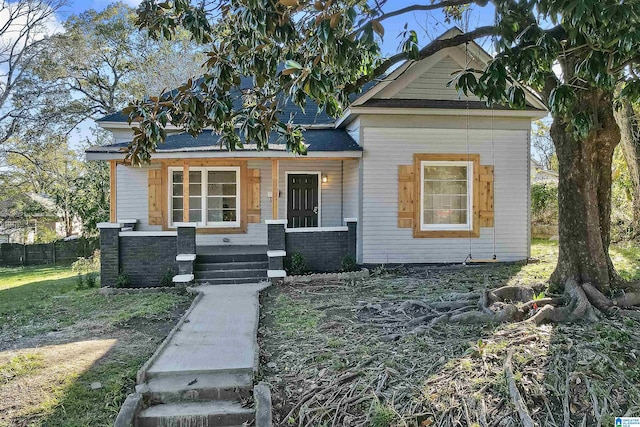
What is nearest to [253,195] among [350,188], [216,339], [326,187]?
[326,187]

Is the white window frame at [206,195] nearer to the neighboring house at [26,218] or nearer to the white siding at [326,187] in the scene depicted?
the white siding at [326,187]

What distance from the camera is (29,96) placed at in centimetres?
2109

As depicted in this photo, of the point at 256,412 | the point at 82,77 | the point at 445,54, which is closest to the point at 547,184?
the point at 445,54

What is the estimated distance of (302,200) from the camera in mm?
12164

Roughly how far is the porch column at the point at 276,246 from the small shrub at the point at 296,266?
0.83 ft

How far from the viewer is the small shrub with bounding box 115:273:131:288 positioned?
9312 millimetres

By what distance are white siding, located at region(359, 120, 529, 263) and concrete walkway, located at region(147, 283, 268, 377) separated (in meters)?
3.67

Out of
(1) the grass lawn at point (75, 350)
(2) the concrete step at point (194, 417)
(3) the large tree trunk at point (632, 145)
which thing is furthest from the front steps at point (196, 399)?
(3) the large tree trunk at point (632, 145)

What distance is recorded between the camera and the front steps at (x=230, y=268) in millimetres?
9484

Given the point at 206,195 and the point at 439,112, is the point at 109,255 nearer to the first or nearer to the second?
the point at 206,195

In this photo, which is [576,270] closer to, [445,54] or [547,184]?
[445,54]

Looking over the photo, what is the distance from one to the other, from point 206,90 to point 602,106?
543 cm

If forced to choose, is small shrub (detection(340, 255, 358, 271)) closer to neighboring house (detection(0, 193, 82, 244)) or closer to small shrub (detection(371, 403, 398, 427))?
small shrub (detection(371, 403, 398, 427))

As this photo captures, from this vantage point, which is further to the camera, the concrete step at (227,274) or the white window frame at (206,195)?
the white window frame at (206,195)
